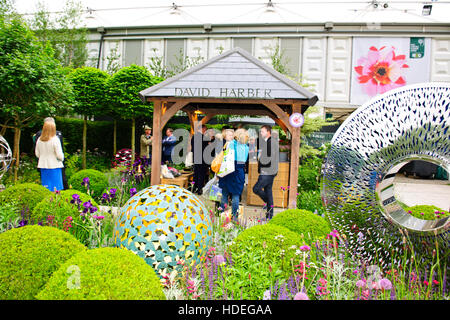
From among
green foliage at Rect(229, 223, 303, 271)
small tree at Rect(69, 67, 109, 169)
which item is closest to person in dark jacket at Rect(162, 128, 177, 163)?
small tree at Rect(69, 67, 109, 169)

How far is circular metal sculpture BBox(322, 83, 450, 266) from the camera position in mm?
2230

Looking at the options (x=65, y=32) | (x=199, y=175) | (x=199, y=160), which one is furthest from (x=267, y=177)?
→ (x=65, y=32)

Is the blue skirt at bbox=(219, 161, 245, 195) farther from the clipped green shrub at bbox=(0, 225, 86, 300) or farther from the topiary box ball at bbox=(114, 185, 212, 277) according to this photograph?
the clipped green shrub at bbox=(0, 225, 86, 300)

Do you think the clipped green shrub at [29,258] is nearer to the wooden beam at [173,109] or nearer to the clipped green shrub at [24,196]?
the clipped green shrub at [24,196]

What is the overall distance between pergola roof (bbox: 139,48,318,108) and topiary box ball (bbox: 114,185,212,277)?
141 inches

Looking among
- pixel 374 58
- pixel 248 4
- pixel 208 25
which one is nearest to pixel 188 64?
pixel 208 25

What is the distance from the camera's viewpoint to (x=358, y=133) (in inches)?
97.0

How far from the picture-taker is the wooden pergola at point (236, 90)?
587 centimetres

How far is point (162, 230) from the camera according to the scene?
8.26ft

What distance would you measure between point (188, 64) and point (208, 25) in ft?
7.76

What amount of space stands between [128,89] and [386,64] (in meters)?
12.2

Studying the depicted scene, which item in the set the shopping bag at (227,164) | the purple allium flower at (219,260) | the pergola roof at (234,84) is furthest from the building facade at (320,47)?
the purple allium flower at (219,260)

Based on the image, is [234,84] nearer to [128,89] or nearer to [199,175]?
[199,175]

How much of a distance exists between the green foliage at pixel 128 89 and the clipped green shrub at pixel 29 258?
8.16m
